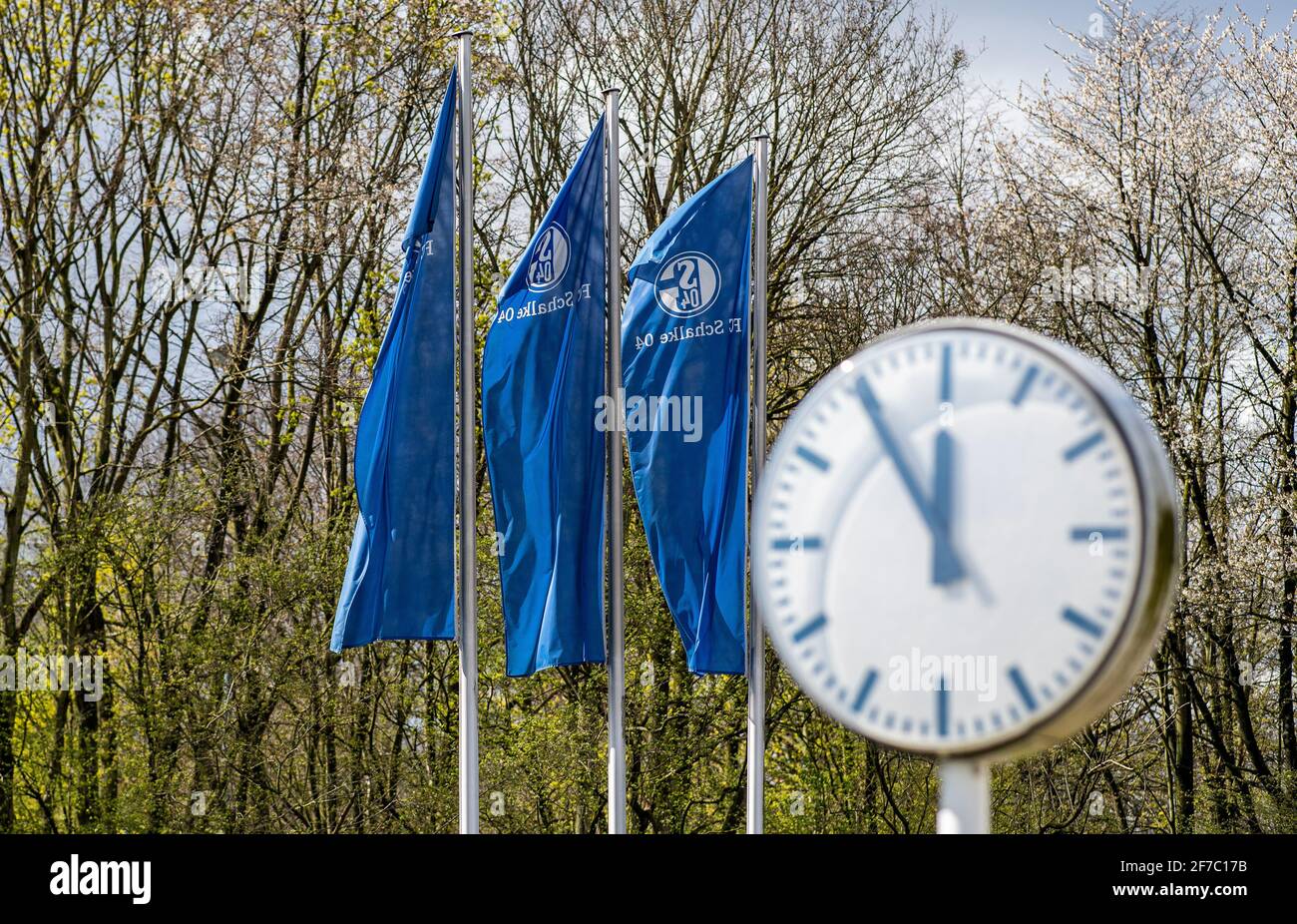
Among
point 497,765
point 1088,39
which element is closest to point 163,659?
point 497,765

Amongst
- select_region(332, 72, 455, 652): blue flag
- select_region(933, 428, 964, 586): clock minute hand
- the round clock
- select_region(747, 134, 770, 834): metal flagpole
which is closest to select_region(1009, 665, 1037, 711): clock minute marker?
the round clock

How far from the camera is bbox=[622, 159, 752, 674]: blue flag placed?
353 inches

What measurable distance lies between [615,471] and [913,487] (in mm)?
8211

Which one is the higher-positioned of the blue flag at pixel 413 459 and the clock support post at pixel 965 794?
the blue flag at pixel 413 459

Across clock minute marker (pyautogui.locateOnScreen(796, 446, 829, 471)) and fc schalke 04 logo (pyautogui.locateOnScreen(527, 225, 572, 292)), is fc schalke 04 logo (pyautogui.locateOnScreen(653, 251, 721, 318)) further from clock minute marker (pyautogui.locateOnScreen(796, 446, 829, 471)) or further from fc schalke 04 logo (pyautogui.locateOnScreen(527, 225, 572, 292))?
clock minute marker (pyautogui.locateOnScreen(796, 446, 829, 471))

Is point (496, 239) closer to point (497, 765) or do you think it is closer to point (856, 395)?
point (497, 765)

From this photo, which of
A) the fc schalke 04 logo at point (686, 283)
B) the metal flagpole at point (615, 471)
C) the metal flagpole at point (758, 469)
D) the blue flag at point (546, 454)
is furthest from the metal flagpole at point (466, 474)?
the metal flagpole at point (758, 469)

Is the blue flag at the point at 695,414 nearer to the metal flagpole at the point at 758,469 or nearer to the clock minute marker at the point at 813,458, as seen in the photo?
Answer: the metal flagpole at the point at 758,469

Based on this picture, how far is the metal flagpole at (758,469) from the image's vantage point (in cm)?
910

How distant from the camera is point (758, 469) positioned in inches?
362

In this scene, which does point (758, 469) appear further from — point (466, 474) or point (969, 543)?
point (969, 543)

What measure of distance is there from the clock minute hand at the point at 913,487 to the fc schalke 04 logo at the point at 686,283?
25.4 ft

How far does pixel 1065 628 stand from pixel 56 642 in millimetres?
12963

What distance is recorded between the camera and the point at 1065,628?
1.34 m
